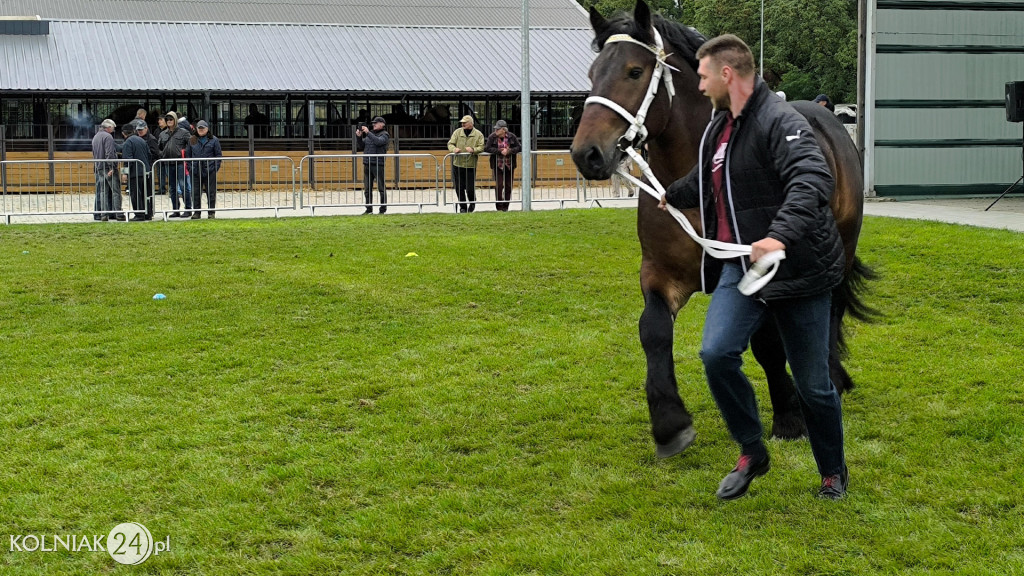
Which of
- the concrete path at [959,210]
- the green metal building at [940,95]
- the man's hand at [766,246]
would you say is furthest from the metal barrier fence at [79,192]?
the man's hand at [766,246]

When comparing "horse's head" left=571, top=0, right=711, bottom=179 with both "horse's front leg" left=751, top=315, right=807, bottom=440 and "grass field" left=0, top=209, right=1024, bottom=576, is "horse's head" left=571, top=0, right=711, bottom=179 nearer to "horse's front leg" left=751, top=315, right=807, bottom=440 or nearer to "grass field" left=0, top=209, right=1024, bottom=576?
"horse's front leg" left=751, top=315, right=807, bottom=440

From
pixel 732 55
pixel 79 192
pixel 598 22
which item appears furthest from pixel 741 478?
pixel 79 192

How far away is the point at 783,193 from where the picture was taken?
447 cm

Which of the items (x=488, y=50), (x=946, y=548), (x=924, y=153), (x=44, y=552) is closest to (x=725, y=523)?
(x=946, y=548)

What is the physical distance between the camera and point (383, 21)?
39562 mm

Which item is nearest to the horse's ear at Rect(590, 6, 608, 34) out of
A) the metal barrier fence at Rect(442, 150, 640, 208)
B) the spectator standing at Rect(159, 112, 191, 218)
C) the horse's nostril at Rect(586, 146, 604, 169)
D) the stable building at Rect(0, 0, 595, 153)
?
the horse's nostril at Rect(586, 146, 604, 169)

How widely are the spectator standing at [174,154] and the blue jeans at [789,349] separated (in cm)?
1593

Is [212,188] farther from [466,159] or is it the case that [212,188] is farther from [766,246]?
[766,246]

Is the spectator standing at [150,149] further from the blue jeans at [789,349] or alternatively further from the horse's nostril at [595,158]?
the blue jeans at [789,349]

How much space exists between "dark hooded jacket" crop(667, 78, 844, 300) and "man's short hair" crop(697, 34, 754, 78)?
0.11 meters

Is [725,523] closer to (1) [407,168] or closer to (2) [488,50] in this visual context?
(1) [407,168]

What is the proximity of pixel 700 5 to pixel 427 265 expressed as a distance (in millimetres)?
55749

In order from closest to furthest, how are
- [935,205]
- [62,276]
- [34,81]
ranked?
[62,276]
[935,205]
[34,81]

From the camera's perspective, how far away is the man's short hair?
14.8 ft
